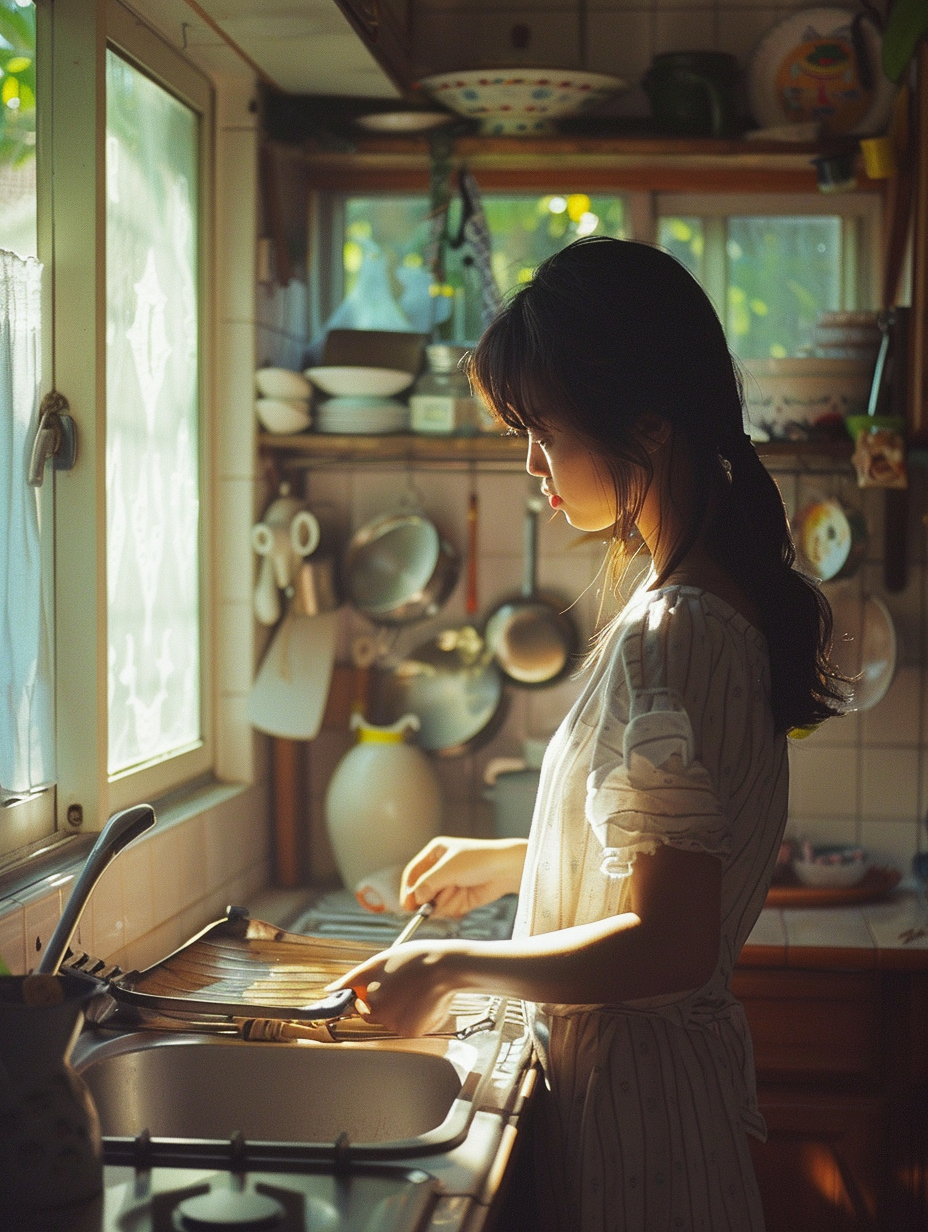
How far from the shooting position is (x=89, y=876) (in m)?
1.04

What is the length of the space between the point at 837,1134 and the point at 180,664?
1163 mm

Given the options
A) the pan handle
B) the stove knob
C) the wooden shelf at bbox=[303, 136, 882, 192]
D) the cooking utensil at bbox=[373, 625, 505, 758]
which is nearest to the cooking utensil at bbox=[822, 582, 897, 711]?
the pan handle

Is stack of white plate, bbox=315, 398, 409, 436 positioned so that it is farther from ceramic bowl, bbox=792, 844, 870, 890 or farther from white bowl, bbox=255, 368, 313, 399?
ceramic bowl, bbox=792, 844, 870, 890

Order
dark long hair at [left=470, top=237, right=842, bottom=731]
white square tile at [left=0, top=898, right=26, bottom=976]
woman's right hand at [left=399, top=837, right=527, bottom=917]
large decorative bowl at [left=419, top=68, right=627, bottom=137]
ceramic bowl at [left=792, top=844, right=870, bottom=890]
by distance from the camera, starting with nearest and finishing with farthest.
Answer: dark long hair at [left=470, top=237, right=842, bottom=731], white square tile at [left=0, top=898, right=26, bottom=976], woman's right hand at [left=399, top=837, right=527, bottom=917], large decorative bowl at [left=419, top=68, right=627, bottom=137], ceramic bowl at [left=792, top=844, right=870, bottom=890]

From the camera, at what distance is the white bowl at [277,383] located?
208cm

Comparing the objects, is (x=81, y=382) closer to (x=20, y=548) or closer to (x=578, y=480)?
(x=20, y=548)

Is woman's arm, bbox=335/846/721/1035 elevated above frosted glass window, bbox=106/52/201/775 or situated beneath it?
situated beneath

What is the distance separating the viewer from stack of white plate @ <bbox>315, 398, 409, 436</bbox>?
84.4 inches

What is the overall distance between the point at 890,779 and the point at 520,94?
1287 millimetres

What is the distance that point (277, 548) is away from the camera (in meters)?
2.09

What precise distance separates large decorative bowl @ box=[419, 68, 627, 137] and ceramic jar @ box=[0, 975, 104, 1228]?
1.55 metres

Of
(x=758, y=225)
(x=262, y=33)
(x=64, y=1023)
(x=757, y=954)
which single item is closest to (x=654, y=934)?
(x=64, y=1023)

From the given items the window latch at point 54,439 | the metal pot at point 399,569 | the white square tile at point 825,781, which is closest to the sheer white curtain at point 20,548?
the window latch at point 54,439

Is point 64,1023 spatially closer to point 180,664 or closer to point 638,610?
point 638,610
